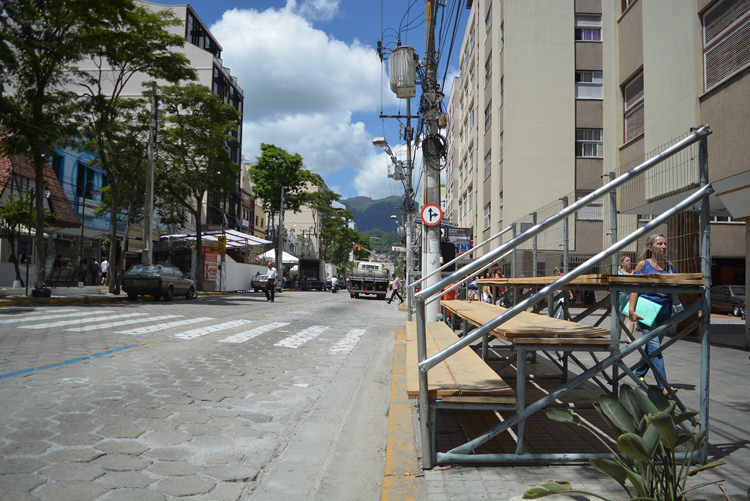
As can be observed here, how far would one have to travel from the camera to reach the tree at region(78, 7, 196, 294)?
Result: 1894cm

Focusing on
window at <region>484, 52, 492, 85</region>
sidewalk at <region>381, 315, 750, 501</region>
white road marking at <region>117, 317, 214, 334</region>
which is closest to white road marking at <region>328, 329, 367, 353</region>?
white road marking at <region>117, 317, 214, 334</region>

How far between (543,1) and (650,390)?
27315 millimetres

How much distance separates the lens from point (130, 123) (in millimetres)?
23859

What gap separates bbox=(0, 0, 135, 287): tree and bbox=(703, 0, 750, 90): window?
59.5 ft

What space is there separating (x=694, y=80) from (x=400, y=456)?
10958 mm

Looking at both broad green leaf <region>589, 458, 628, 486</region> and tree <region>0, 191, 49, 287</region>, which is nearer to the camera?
broad green leaf <region>589, 458, 628, 486</region>

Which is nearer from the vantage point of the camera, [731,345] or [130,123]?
[731,345]

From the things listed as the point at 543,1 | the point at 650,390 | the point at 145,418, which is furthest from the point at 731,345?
the point at 543,1

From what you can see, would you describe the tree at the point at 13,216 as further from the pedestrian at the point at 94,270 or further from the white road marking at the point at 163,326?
the white road marking at the point at 163,326

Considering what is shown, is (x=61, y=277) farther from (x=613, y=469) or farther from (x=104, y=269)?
(x=613, y=469)

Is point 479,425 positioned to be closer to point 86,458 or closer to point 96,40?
point 86,458

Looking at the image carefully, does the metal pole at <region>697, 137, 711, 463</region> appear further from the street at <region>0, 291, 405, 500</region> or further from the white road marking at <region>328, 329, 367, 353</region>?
the white road marking at <region>328, 329, 367, 353</region>

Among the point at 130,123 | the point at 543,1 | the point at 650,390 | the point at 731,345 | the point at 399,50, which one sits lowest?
the point at 731,345

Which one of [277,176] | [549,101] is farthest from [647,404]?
[277,176]
